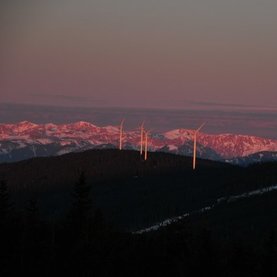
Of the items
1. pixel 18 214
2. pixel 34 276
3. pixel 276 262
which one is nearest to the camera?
pixel 34 276

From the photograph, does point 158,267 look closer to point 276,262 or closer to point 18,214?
point 276,262

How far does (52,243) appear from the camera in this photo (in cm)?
9144

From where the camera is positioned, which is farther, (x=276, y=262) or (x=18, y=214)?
(x=18, y=214)

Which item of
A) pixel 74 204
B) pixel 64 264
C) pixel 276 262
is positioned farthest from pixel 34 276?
pixel 276 262

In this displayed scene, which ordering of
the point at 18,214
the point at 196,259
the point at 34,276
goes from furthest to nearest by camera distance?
the point at 18,214 → the point at 196,259 → the point at 34,276

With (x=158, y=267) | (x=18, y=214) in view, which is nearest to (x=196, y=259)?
(x=158, y=267)

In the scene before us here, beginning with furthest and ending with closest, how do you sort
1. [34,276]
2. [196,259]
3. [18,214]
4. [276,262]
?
[18,214] < [276,262] < [196,259] < [34,276]

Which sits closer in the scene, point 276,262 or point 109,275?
point 109,275

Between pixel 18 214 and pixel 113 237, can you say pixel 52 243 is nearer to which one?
pixel 113 237

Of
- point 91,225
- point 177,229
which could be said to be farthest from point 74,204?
point 177,229

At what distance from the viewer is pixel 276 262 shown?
322 feet

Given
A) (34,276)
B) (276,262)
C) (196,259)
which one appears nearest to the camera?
(34,276)

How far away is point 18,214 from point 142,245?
16.2 meters

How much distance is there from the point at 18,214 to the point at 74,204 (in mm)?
21186
